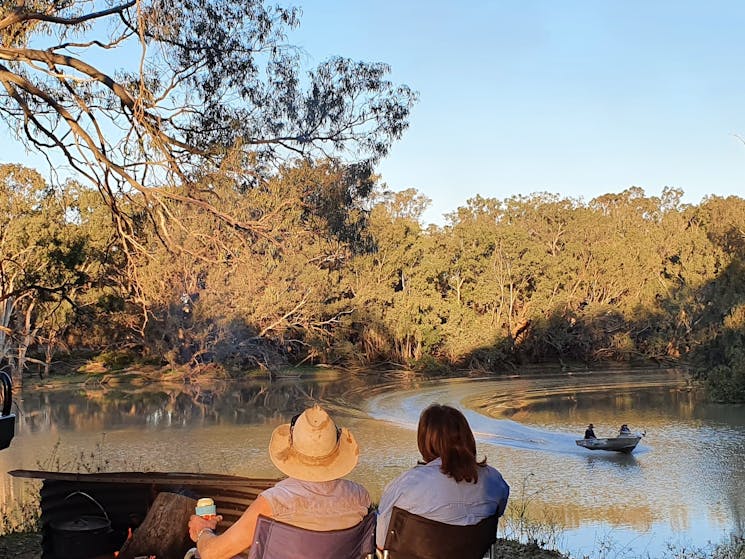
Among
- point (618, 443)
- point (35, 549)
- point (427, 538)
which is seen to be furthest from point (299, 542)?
point (618, 443)

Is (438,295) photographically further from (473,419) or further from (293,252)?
(293,252)

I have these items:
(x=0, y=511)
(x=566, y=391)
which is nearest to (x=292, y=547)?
(x=0, y=511)

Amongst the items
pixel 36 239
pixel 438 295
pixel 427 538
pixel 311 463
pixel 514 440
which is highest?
pixel 36 239

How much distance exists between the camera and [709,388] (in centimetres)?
1553

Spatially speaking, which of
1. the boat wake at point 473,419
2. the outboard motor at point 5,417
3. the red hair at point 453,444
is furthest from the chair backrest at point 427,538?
the boat wake at point 473,419

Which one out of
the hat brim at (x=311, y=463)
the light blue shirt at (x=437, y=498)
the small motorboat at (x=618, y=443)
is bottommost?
the small motorboat at (x=618, y=443)

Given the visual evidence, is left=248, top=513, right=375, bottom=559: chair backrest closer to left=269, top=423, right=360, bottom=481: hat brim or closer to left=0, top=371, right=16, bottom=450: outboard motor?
left=269, top=423, right=360, bottom=481: hat brim

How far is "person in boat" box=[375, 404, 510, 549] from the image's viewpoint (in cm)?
214

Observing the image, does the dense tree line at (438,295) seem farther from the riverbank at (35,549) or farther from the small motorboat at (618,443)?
the riverbank at (35,549)

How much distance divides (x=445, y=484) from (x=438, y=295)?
82.6 ft

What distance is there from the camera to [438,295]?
27.2 metres

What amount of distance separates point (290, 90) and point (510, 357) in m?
23.1

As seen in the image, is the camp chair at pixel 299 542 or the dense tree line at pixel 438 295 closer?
the camp chair at pixel 299 542

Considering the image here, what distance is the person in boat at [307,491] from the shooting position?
197 cm
